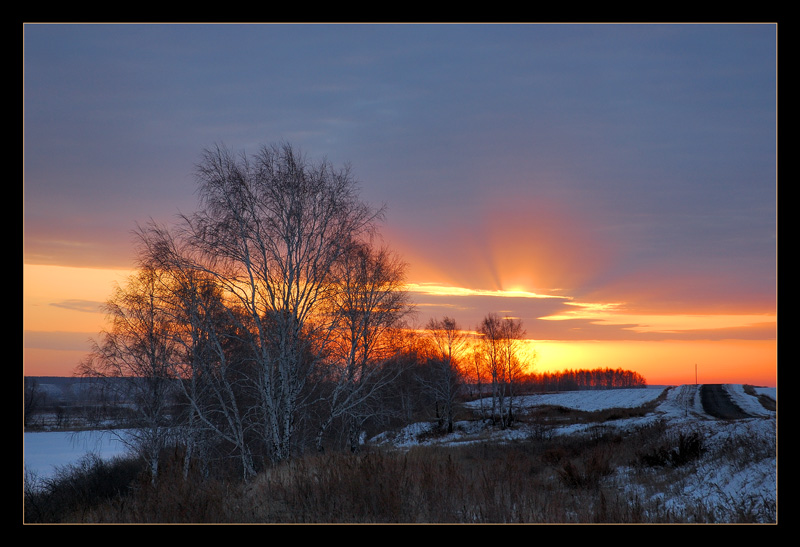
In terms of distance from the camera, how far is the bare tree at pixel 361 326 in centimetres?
1753

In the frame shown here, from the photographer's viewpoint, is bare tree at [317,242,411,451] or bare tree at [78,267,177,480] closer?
bare tree at [317,242,411,451]

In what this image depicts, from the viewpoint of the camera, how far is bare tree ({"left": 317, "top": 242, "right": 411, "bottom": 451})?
17.5 m

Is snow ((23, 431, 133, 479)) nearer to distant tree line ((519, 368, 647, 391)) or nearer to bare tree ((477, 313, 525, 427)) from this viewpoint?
bare tree ((477, 313, 525, 427))

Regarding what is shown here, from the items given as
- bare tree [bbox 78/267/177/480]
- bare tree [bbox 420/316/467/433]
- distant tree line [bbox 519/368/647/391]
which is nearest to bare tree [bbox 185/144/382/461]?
bare tree [bbox 78/267/177/480]

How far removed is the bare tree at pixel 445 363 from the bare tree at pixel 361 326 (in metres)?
26.0

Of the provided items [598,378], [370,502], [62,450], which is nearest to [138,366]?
[62,450]

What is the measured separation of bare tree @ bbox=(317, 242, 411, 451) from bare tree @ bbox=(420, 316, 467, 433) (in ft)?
85.4

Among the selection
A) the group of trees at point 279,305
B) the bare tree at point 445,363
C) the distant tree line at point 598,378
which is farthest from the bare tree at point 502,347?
the distant tree line at point 598,378

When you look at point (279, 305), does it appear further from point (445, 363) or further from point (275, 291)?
point (445, 363)
